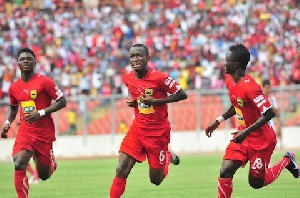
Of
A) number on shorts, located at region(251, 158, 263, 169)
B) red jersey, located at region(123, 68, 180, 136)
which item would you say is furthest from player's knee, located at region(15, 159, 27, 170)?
number on shorts, located at region(251, 158, 263, 169)

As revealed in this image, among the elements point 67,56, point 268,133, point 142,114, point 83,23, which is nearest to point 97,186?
point 142,114

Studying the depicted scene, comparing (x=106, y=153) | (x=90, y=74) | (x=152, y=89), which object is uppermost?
(x=152, y=89)

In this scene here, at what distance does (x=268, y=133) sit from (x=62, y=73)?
23438mm

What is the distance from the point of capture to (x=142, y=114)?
13781mm

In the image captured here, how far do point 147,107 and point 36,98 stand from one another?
6.29ft

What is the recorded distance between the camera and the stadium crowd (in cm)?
3481

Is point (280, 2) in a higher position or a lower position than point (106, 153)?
higher

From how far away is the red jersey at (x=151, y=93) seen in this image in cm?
1370

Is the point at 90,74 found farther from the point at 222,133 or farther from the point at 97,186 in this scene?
the point at 97,186

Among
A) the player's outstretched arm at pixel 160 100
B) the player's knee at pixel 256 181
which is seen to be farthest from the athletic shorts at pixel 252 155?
the player's outstretched arm at pixel 160 100

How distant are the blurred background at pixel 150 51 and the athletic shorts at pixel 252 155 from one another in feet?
58.6

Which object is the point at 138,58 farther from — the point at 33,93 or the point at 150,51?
the point at 150,51

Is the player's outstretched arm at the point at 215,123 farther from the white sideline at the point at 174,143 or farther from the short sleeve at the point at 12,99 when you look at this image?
the white sideline at the point at 174,143

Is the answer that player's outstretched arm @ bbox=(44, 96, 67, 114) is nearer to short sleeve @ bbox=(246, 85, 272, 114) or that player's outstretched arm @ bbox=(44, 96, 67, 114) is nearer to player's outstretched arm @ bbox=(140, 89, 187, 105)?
player's outstretched arm @ bbox=(140, 89, 187, 105)
